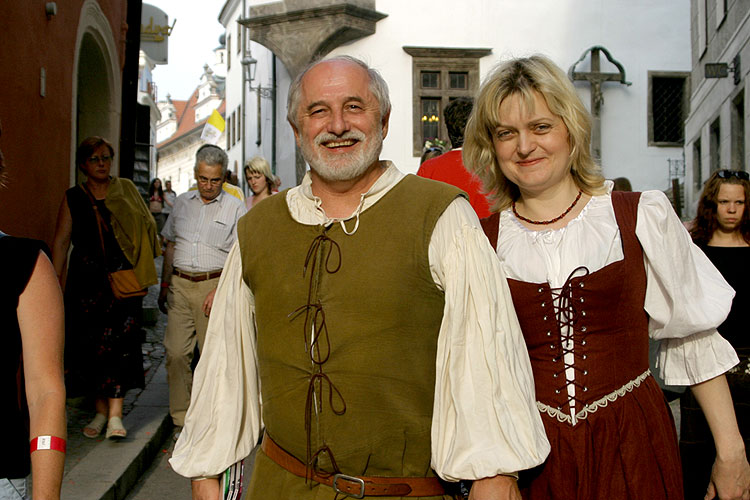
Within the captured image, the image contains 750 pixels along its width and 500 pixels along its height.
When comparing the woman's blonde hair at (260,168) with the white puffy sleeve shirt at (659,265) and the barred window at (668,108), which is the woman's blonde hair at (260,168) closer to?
the white puffy sleeve shirt at (659,265)

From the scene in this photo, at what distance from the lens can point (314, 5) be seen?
22484mm

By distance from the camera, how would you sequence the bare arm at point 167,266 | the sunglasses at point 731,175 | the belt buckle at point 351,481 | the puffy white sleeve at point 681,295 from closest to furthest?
the belt buckle at point 351,481
the puffy white sleeve at point 681,295
the sunglasses at point 731,175
the bare arm at point 167,266

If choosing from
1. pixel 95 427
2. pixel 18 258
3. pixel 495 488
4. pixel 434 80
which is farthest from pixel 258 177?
pixel 434 80

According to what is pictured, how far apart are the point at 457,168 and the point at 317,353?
250 cm

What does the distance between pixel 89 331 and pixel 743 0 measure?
488 inches

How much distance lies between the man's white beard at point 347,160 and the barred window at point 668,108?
20820 millimetres

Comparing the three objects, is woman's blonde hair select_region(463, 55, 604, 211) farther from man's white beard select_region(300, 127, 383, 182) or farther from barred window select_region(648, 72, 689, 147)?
barred window select_region(648, 72, 689, 147)

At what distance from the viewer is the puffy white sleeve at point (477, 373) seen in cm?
213

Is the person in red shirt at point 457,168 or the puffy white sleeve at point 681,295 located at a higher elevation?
the person in red shirt at point 457,168

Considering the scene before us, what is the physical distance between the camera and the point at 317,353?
2.32 m

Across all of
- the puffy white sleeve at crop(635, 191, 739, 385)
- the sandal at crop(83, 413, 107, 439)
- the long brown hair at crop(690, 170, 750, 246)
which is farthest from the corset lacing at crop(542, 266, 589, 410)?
the sandal at crop(83, 413, 107, 439)

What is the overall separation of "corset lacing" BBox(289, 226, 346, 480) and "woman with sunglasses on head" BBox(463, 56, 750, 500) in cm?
59

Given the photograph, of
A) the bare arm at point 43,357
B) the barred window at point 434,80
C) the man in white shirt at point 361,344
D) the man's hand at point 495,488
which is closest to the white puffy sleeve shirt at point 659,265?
the man in white shirt at point 361,344

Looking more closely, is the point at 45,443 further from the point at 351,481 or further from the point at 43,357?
the point at 351,481
